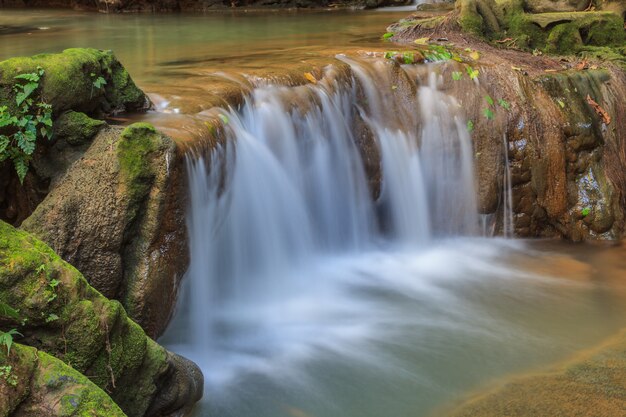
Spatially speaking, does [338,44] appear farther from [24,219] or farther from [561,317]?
[24,219]

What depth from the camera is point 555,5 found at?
1060 cm

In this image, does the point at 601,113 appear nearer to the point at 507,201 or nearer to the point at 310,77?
the point at 507,201

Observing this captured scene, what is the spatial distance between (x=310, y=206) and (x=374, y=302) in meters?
1.19

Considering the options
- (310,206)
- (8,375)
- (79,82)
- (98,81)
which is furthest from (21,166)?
(310,206)

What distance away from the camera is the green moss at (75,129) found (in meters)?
4.55

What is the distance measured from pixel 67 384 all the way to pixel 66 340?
0.40 metres

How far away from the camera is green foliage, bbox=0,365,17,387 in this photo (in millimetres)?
2898

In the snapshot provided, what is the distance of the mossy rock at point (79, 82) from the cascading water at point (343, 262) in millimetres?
821

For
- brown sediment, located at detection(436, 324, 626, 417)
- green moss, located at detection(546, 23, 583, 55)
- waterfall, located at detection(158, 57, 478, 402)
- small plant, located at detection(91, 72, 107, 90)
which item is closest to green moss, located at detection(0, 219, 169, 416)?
waterfall, located at detection(158, 57, 478, 402)

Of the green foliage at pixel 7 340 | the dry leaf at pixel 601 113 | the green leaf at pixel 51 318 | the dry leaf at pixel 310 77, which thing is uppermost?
the dry leaf at pixel 310 77

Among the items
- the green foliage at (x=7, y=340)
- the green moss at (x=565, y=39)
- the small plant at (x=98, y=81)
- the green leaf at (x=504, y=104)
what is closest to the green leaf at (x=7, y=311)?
the green foliage at (x=7, y=340)

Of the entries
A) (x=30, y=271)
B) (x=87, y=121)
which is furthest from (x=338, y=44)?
(x=30, y=271)

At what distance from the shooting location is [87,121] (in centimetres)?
459

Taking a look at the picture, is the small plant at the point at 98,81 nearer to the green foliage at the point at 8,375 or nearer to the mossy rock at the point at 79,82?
the mossy rock at the point at 79,82
